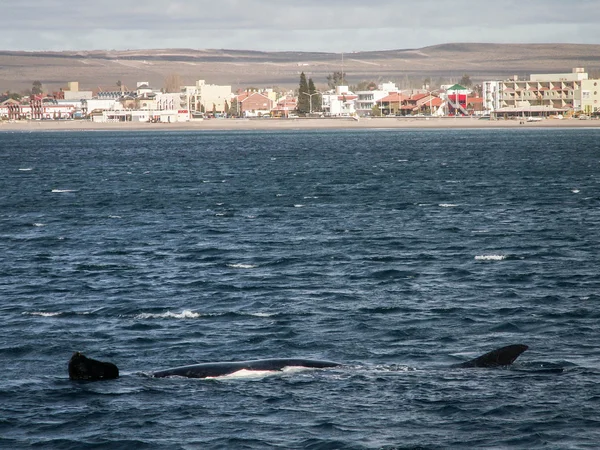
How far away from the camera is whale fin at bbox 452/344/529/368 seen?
2359cm

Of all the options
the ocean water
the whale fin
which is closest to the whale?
the whale fin

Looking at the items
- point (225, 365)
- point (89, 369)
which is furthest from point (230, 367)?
point (89, 369)

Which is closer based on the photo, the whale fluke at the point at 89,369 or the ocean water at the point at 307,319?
the ocean water at the point at 307,319

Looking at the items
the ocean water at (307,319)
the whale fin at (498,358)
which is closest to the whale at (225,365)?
the whale fin at (498,358)

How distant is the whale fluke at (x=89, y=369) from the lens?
22.9 metres

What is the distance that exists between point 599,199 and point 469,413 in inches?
1944

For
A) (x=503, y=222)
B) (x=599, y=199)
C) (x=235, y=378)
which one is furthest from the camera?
(x=599, y=199)

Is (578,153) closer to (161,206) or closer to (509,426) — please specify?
(161,206)

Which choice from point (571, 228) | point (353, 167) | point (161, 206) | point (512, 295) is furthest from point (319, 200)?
point (353, 167)

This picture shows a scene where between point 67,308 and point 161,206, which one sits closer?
point 67,308

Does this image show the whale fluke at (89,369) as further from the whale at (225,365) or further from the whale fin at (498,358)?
the whale fin at (498,358)

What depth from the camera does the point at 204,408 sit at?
20.8 metres

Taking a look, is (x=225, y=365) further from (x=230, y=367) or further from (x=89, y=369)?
(x=89, y=369)

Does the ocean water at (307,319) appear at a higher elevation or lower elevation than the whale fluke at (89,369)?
lower
